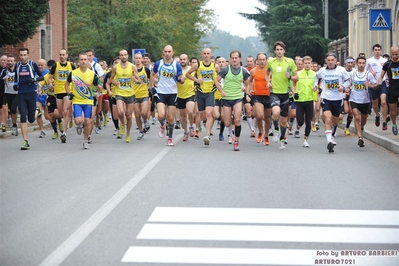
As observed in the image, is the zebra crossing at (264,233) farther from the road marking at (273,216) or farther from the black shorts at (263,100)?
the black shorts at (263,100)

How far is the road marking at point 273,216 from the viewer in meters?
8.90

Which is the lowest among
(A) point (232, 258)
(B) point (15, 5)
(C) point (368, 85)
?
(A) point (232, 258)

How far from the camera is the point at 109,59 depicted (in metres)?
49.9

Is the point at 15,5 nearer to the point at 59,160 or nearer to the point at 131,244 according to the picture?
the point at 59,160

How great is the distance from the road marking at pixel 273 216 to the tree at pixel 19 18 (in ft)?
51.0

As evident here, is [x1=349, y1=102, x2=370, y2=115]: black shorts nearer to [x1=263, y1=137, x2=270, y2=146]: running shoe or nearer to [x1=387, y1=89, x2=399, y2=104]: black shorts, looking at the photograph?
[x1=387, y1=89, x2=399, y2=104]: black shorts

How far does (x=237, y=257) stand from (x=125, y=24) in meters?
40.6

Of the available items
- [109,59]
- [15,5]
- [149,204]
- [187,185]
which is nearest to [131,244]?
[149,204]

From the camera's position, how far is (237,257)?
283 inches

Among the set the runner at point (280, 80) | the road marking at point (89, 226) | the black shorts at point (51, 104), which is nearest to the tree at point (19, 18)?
the black shorts at point (51, 104)

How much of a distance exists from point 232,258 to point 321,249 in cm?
84

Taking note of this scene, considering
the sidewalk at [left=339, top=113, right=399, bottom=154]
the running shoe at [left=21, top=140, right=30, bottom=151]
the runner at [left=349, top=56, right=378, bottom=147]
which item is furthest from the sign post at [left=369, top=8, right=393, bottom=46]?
the running shoe at [left=21, top=140, right=30, bottom=151]

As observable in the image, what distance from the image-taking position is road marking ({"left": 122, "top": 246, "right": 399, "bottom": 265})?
707 cm

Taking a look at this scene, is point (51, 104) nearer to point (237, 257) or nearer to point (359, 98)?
point (359, 98)
